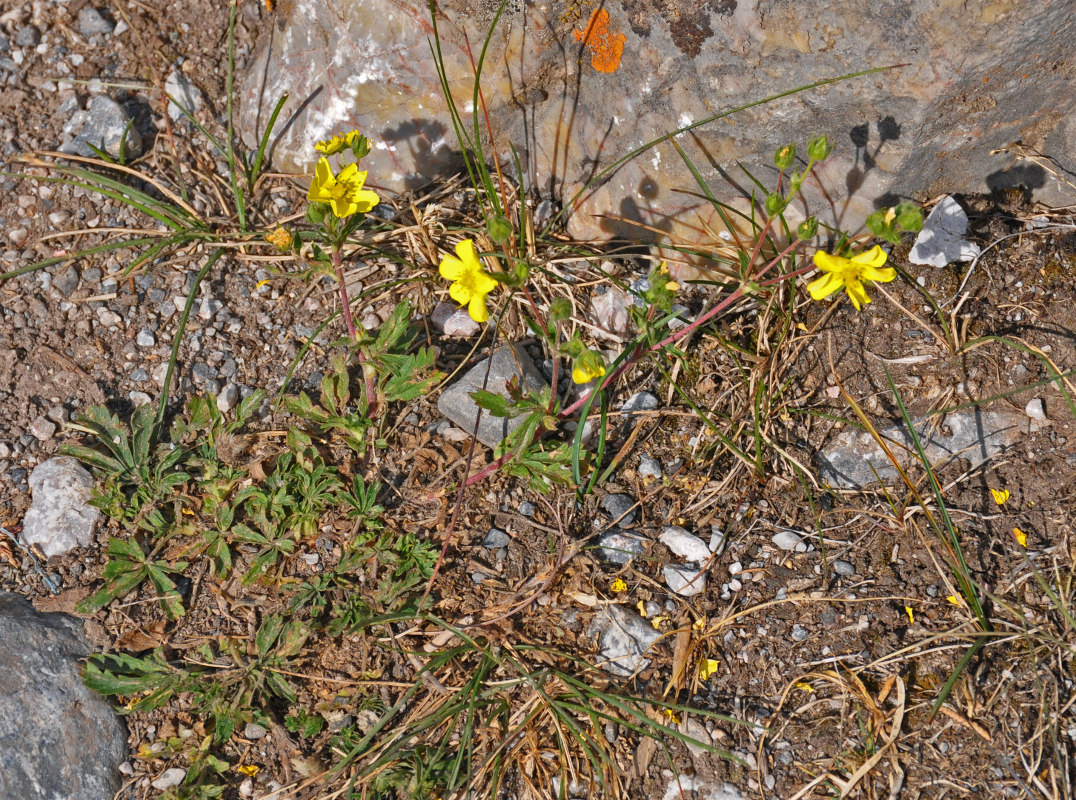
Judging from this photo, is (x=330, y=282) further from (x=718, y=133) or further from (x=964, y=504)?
(x=964, y=504)

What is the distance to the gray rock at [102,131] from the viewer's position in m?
3.53

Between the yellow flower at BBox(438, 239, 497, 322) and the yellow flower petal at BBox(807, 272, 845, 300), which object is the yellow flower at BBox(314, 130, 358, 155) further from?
the yellow flower petal at BBox(807, 272, 845, 300)

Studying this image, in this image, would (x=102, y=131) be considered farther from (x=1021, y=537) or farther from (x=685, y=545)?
(x=1021, y=537)

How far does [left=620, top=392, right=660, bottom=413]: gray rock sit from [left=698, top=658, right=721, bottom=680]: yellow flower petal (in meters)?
0.93

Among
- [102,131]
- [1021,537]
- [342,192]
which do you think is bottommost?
[1021,537]

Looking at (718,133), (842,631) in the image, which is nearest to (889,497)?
(842,631)

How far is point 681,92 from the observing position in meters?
2.95

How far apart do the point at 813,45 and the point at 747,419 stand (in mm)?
1307

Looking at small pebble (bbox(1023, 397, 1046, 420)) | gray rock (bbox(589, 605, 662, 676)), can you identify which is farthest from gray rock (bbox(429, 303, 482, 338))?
small pebble (bbox(1023, 397, 1046, 420))

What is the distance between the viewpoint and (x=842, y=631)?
2518mm

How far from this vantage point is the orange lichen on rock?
9.86ft

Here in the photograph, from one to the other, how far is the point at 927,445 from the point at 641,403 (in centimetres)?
100

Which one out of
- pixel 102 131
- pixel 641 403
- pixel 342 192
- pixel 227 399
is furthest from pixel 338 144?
pixel 102 131

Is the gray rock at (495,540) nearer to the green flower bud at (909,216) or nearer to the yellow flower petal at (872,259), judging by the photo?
the yellow flower petal at (872,259)
